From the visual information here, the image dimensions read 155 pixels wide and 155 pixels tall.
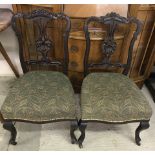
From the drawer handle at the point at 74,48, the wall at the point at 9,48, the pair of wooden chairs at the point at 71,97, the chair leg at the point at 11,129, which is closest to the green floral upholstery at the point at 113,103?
the pair of wooden chairs at the point at 71,97

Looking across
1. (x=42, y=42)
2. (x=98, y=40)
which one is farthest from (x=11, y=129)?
(x=98, y=40)

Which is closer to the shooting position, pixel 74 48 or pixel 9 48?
pixel 74 48

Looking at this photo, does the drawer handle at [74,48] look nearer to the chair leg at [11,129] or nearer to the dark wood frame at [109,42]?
the dark wood frame at [109,42]

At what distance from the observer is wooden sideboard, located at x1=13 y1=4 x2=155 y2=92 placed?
141 centimetres

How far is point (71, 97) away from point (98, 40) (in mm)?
491

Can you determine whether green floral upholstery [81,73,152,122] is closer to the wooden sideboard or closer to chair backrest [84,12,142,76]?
chair backrest [84,12,142,76]

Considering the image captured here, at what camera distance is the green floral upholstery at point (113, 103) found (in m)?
1.20

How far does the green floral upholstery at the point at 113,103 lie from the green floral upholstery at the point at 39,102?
106 mm

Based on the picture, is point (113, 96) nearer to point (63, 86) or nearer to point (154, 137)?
point (63, 86)

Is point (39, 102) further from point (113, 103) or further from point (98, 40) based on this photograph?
point (98, 40)

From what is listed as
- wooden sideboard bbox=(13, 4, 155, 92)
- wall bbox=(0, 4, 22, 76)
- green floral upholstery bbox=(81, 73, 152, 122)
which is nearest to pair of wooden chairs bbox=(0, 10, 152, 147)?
green floral upholstery bbox=(81, 73, 152, 122)

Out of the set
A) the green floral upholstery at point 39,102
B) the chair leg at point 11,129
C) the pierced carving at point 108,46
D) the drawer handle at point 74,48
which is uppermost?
the pierced carving at point 108,46

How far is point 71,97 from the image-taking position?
1.28 meters
